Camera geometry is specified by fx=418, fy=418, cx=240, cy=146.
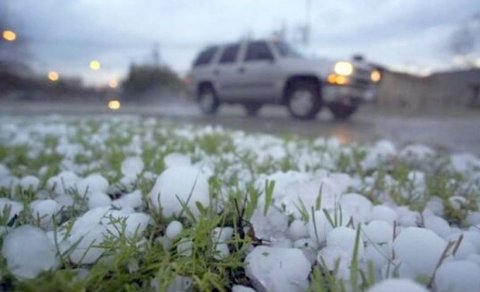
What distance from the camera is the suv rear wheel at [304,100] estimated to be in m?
6.32

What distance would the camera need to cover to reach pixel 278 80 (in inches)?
269

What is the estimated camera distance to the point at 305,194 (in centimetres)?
115

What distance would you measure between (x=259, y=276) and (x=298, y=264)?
0.08 meters

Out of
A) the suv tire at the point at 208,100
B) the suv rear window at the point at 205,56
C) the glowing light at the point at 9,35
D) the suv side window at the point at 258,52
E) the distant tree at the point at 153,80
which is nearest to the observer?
the glowing light at the point at 9,35

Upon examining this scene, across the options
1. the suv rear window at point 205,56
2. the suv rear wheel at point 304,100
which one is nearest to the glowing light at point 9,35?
the suv rear wheel at point 304,100

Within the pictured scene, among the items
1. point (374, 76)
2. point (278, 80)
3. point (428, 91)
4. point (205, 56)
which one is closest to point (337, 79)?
point (278, 80)

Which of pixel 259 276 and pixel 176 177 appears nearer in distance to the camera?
pixel 259 276

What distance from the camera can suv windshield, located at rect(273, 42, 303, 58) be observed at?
6876 mm

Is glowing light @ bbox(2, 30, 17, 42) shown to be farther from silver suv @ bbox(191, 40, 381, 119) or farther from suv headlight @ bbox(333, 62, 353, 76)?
suv headlight @ bbox(333, 62, 353, 76)

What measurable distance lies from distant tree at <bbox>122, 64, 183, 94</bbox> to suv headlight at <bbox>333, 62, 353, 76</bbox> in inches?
165

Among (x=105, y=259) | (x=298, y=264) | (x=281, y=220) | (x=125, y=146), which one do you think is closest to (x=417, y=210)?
(x=281, y=220)

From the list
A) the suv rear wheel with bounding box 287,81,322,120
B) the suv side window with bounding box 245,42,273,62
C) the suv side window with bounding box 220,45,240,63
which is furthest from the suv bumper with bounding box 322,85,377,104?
the suv side window with bounding box 220,45,240,63

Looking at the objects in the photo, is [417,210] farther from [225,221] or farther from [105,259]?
[105,259]

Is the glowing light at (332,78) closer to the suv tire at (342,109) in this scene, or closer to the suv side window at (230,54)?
the suv tire at (342,109)
